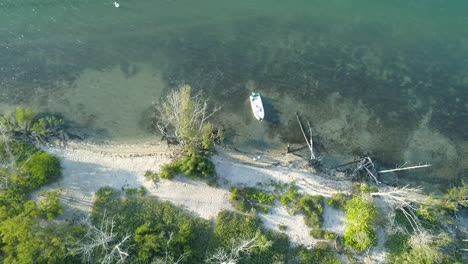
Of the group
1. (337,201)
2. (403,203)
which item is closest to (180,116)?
(337,201)

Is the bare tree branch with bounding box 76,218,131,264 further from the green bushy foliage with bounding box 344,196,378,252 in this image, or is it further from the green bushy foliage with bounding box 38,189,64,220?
the green bushy foliage with bounding box 344,196,378,252

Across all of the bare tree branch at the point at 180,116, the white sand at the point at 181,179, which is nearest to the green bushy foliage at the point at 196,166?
the white sand at the point at 181,179

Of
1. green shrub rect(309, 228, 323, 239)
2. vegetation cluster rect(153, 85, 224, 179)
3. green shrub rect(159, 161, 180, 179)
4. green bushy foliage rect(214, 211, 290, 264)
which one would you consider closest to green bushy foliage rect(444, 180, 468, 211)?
green shrub rect(309, 228, 323, 239)

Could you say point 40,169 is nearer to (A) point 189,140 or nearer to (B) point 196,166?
(A) point 189,140

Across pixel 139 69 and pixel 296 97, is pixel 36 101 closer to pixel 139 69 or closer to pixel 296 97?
pixel 139 69

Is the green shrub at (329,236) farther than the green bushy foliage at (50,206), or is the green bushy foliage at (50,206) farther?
the green shrub at (329,236)

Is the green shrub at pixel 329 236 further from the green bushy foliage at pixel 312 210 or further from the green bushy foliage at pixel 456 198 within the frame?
the green bushy foliage at pixel 456 198

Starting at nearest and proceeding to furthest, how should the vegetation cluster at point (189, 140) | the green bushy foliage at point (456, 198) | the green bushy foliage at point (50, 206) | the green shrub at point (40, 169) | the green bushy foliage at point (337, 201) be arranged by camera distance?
the green bushy foliage at point (50, 206)
the green shrub at point (40, 169)
the vegetation cluster at point (189, 140)
the green bushy foliage at point (337, 201)
the green bushy foliage at point (456, 198)
